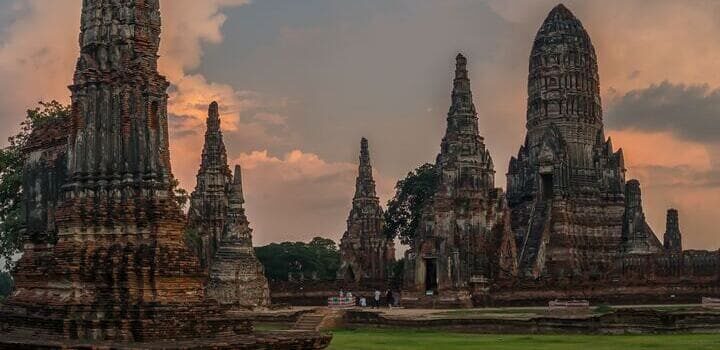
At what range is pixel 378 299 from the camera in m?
44.9

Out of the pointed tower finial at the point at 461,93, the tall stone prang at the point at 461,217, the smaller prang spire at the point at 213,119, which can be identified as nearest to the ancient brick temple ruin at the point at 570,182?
the tall stone prang at the point at 461,217

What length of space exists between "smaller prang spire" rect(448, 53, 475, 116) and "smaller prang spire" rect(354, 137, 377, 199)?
1064 centimetres

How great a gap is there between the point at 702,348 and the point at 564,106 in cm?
3701

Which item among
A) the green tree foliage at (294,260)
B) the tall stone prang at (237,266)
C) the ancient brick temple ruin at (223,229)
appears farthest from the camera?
the green tree foliage at (294,260)

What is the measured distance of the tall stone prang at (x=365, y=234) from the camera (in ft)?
180

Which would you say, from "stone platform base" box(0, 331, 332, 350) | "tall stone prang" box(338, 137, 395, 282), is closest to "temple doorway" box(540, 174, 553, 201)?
"tall stone prang" box(338, 137, 395, 282)

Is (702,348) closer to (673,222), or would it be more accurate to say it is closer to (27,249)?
(27,249)

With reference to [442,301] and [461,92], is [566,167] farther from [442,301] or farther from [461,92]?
[442,301]

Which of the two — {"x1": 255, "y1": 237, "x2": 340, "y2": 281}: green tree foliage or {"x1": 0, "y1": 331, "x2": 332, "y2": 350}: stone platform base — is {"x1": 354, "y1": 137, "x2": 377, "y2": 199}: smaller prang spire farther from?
{"x1": 0, "y1": 331, "x2": 332, "y2": 350}: stone platform base

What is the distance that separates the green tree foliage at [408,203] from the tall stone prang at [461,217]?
2300 cm

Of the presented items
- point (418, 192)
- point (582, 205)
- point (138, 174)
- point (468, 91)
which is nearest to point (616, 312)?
point (138, 174)

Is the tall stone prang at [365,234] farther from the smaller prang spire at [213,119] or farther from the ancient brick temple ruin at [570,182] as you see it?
the smaller prang spire at [213,119]

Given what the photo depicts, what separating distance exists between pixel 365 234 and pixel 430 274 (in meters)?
11.6

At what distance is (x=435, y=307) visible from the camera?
40.9 m
